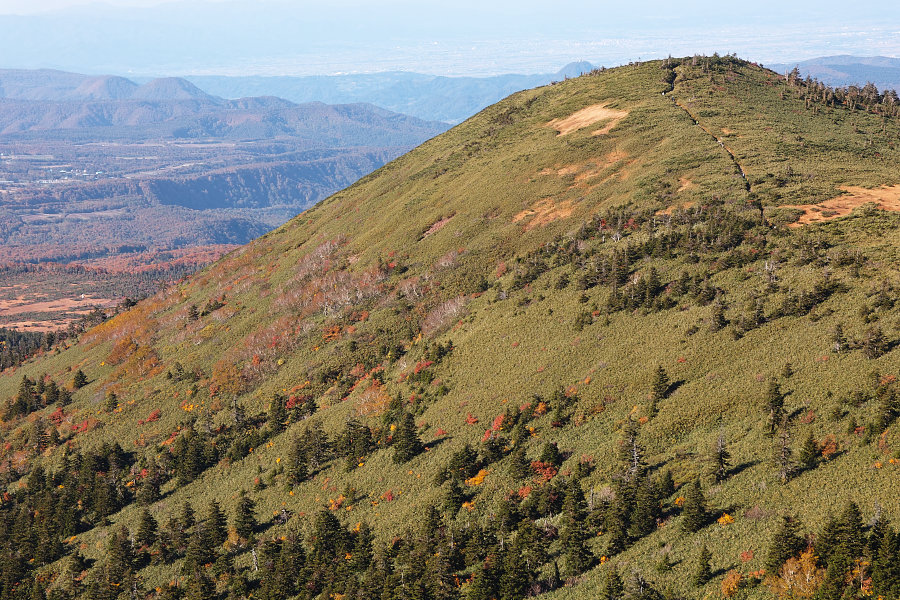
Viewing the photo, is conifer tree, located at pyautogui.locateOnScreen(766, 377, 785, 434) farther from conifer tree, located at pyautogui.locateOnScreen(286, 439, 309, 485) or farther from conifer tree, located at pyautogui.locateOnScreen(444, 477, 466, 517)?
conifer tree, located at pyautogui.locateOnScreen(286, 439, 309, 485)

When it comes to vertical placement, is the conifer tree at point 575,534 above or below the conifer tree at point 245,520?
above

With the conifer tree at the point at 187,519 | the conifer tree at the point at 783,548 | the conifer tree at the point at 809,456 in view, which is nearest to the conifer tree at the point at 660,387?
the conifer tree at the point at 809,456

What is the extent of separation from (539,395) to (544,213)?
1890 inches

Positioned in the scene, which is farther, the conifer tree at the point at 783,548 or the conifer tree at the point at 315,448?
the conifer tree at the point at 315,448

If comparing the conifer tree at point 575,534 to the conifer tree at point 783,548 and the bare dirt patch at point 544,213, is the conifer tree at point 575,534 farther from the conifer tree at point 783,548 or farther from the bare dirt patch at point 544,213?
the bare dirt patch at point 544,213

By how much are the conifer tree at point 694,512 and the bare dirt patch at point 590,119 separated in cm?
9855

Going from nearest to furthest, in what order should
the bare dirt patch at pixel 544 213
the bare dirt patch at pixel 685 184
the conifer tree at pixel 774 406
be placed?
the conifer tree at pixel 774 406 → the bare dirt patch at pixel 685 184 → the bare dirt patch at pixel 544 213

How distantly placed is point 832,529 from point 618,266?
151 ft

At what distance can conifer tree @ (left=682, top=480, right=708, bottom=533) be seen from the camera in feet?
121

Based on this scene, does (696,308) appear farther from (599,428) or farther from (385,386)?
(385,386)

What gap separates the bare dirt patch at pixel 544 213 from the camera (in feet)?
325

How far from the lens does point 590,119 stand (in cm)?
13688

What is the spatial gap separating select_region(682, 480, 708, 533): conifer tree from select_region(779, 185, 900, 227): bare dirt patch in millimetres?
44367

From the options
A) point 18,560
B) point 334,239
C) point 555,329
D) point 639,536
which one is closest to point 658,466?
point 639,536
